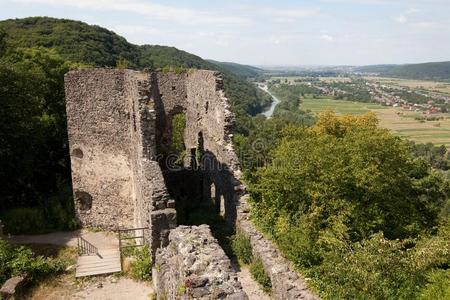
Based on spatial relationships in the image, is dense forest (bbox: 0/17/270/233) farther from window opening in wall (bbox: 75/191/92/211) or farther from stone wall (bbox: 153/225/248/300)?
stone wall (bbox: 153/225/248/300)

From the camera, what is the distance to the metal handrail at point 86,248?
50.2ft

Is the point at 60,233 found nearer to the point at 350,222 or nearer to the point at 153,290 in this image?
the point at 153,290

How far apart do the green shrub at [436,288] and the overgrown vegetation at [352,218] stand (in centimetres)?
9

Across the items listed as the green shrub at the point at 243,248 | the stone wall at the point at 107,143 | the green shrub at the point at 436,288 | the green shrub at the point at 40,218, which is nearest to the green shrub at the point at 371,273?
the green shrub at the point at 436,288

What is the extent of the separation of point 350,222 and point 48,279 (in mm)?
10885

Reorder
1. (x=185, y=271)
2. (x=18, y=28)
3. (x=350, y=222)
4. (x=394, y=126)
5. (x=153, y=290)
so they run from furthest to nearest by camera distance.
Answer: (x=394, y=126)
(x=18, y=28)
(x=350, y=222)
(x=153, y=290)
(x=185, y=271)

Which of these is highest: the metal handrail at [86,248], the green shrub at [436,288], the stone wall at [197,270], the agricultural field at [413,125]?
the stone wall at [197,270]

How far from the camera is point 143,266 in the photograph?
13125 mm

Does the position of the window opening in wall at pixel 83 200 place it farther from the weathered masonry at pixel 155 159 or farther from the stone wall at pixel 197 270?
the stone wall at pixel 197 270

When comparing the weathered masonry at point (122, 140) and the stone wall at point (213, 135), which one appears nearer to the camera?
the weathered masonry at point (122, 140)

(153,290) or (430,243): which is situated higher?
(430,243)

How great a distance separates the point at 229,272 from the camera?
758cm

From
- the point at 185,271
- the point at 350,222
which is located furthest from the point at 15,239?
the point at 350,222

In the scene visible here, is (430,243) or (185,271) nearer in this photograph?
(185,271)
